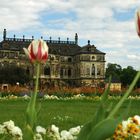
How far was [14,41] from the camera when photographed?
108 m

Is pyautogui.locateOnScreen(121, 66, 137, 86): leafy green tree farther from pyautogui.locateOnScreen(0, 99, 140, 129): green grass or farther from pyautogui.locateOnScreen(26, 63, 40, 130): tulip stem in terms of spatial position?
pyautogui.locateOnScreen(26, 63, 40, 130): tulip stem

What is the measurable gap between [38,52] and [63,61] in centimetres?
10981

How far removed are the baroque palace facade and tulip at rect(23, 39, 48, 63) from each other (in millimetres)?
101268

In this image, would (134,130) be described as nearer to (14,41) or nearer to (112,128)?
(112,128)

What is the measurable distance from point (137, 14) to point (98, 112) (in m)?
0.59

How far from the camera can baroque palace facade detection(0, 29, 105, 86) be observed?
106m

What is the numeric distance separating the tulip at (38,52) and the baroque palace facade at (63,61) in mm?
101268

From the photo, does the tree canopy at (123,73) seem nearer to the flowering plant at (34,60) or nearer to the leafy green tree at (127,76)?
the leafy green tree at (127,76)

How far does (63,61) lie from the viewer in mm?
113062

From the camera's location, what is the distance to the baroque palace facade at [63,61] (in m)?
106

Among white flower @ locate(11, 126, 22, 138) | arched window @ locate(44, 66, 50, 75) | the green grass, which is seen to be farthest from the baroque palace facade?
white flower @ locate(11, 126, 22, 138)

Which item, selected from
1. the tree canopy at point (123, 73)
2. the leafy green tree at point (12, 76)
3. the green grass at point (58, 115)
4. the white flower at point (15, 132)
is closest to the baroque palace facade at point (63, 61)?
the tree canopy at point (123, 73)

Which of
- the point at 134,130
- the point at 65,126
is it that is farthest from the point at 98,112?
the point at 65,126

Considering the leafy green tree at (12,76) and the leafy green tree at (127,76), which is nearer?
the leafy green tree at (12,76)
